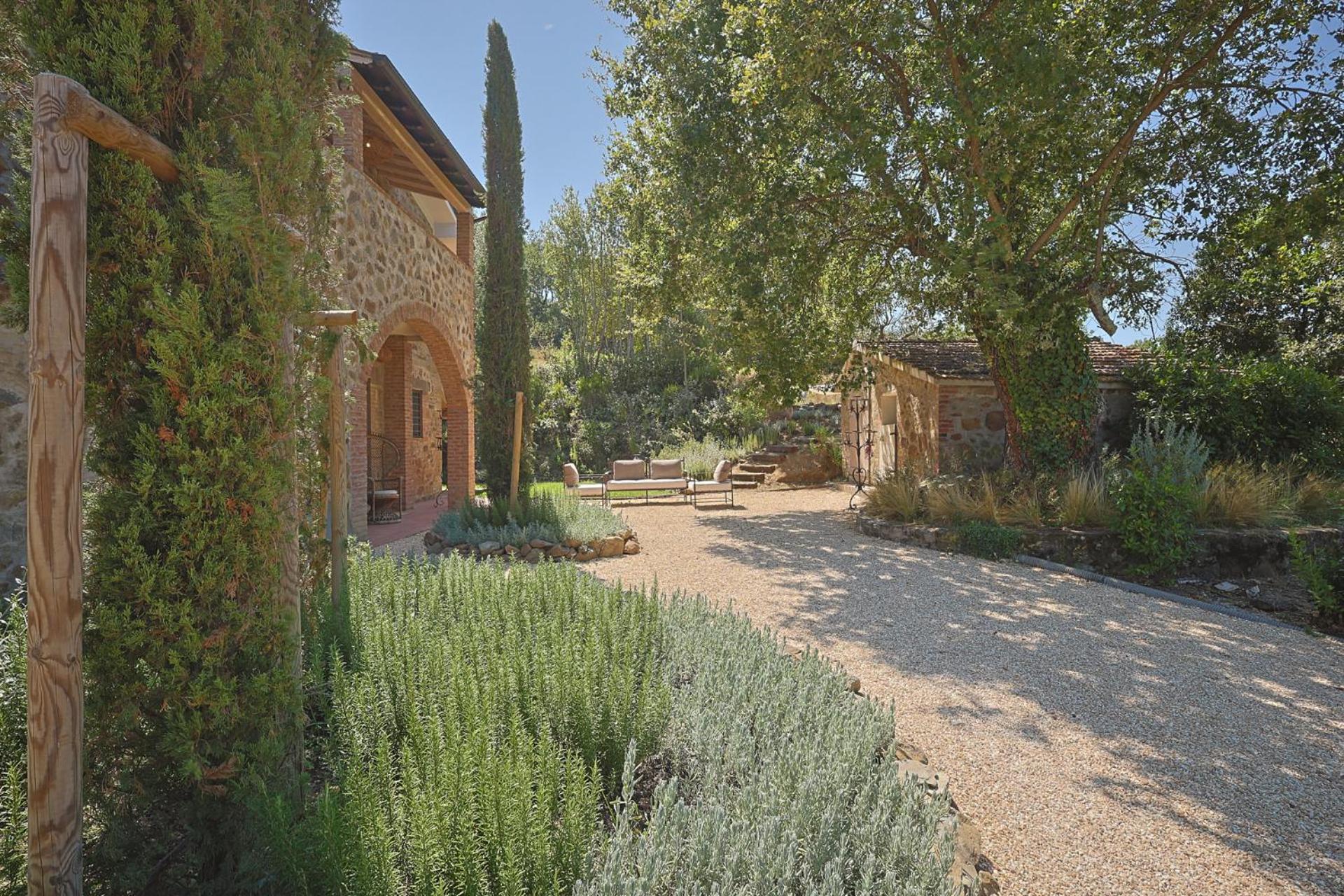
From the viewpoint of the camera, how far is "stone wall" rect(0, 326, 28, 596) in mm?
→ 3496

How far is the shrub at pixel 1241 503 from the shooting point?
697cm

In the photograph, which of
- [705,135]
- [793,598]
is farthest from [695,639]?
[705,135]

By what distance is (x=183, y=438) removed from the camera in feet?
5.69

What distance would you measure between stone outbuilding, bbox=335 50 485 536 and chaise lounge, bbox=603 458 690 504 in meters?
2.84

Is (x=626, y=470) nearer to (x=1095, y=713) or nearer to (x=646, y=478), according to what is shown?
(x=646, y=478)

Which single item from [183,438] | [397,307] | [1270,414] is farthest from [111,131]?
[1270,414]

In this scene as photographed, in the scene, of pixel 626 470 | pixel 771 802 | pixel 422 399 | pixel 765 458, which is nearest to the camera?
pixel 771 802

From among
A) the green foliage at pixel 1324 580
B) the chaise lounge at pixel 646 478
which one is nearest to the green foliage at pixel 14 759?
the green foliage at pixel 1324 580

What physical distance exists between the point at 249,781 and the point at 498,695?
788 millimetres

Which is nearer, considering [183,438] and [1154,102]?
[183,438]

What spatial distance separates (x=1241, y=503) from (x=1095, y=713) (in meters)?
5.18

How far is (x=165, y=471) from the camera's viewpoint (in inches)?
68.5

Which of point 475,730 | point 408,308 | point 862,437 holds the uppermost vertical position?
point 408,308

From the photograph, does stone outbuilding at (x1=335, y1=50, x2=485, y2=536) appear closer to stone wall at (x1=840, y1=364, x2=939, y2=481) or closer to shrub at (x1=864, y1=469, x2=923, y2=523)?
shrub at (x1=864, y1=469, x2=923, y2=523)
